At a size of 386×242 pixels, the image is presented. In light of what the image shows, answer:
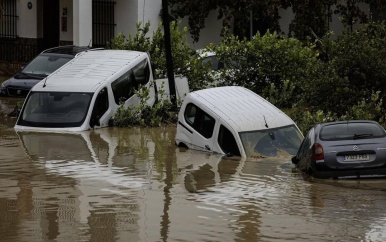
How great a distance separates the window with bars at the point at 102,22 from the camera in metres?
39.7

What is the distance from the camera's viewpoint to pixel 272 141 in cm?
2152

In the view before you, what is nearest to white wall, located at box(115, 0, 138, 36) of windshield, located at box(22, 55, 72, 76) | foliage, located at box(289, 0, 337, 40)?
foliage, located at box(289, 0, 337, 40)

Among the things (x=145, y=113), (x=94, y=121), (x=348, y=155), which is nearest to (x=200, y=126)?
(x=94, y=121)

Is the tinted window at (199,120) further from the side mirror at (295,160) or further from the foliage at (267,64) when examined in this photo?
the foliage at (267,64)

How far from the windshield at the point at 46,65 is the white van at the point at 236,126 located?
32.2 feet

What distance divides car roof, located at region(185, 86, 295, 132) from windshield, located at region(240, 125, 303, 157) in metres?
0.11

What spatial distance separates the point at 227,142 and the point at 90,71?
19.3ft

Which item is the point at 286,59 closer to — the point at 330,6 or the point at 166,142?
the point at 166,142

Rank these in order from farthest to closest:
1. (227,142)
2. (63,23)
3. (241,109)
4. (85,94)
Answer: (63,23) < (85,94) < (241,109) < (227,142)

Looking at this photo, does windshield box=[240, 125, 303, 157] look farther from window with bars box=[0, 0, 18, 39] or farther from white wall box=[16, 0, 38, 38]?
window with bars box=[0, 0, 18, 39]

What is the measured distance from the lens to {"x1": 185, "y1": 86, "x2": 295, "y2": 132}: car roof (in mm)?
21422

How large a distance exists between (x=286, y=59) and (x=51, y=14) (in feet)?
Answer: 52.8

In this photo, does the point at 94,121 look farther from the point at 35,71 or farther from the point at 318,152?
the point at 318,152

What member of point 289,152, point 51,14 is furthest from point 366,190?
point 51,14
